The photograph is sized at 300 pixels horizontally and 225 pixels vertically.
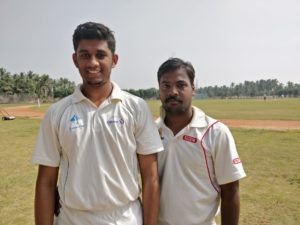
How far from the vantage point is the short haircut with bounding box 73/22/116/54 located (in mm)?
2125

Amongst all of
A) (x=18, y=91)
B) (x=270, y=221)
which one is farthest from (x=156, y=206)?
(x=18, y=91)

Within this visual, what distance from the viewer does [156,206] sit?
2172mm

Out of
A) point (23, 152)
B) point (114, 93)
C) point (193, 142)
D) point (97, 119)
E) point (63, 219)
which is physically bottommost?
point (23, 152)

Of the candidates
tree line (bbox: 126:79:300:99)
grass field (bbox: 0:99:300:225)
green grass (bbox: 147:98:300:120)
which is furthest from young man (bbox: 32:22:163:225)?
tree line (bbox: 126:79:300:99)

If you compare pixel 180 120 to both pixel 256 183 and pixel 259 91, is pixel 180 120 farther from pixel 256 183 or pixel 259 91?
pixel 259 91

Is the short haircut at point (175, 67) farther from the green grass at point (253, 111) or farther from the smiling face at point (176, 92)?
the green grass at point (253, 111)

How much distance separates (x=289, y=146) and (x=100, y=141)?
10.1m

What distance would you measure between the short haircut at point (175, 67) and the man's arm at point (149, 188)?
0.67 m

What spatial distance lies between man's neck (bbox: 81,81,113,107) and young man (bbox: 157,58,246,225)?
0.48 m

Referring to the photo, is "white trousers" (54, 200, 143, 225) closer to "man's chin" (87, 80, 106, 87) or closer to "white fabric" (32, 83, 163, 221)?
"white fabric" (32, 83, 163, 221)

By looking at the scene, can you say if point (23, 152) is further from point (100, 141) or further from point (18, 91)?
point (18, 91)

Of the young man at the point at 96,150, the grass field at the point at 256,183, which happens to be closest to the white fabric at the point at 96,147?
the young man at the point at 96,150

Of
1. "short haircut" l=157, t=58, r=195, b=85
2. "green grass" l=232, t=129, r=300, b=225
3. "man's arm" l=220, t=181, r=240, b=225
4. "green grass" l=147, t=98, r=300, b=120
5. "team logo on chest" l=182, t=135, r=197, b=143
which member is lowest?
"green grass" l=147, t=98, r=300, b=120

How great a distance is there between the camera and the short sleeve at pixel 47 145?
6.89 ft
